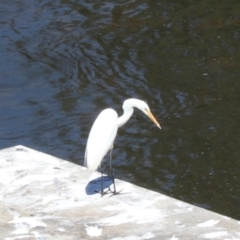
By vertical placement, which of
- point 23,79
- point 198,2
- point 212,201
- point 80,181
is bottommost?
point 212,201

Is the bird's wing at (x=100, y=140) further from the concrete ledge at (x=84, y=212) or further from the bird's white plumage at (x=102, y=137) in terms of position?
the concrete ledge at (x=84, y=212)

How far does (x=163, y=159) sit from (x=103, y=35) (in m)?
3.28

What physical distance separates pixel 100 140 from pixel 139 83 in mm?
3387

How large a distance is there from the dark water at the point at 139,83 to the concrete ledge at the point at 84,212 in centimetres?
117

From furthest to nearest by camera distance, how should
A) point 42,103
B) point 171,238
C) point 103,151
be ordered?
point 42,103, point 103,151, point 171,238

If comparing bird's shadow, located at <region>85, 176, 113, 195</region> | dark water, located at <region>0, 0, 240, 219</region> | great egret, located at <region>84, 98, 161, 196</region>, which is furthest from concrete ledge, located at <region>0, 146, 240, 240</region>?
dark water, located at <region>0, 0, 240, 219</region>

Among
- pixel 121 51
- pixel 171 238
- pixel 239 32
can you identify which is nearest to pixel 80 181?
pixel 171 238

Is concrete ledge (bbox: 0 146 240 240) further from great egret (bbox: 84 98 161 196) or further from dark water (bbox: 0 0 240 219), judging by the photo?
dark water (bbox: 0 0 240 219)

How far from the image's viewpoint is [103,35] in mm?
9109

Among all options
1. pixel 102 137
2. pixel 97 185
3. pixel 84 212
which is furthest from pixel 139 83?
pixel 84 212

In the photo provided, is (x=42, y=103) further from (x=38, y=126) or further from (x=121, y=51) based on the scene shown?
(x=121, y=51)

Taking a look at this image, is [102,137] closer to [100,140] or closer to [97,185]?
[100,140]

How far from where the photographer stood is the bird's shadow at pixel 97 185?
14.9ft

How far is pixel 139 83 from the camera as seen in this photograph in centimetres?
777
